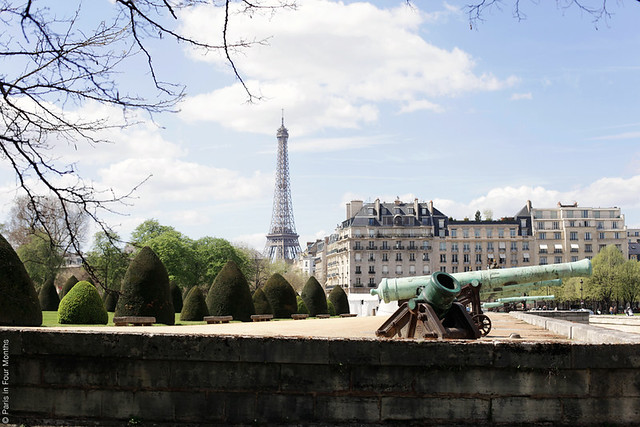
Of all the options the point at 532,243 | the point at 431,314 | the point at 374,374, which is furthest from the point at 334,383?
the point at 532,243

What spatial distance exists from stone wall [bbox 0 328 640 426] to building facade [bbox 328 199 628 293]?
87.6m

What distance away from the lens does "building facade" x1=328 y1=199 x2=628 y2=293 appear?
9481cm

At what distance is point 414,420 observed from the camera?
625 centimetres

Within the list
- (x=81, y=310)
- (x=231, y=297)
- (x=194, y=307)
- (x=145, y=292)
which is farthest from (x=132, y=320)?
(x=194, y=307)

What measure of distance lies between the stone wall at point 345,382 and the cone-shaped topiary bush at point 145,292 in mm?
18838

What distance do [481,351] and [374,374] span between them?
103 centimetres

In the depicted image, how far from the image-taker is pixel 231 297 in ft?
98.7

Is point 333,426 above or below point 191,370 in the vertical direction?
below

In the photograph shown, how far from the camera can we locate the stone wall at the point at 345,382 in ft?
20.5

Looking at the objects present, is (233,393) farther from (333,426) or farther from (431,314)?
(431,314)

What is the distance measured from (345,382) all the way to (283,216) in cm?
13971

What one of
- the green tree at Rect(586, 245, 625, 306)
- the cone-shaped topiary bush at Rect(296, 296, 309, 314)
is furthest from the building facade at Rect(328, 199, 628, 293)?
the cone-shaped topiary bush at Rect(296, 296, 309, 314)

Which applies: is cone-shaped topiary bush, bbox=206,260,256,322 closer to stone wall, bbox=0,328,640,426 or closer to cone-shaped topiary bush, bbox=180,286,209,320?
cone-shaped topiary bush, bbox=180,286,209,320

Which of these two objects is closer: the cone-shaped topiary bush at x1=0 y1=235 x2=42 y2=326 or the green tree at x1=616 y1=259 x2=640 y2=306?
the cone-shaped topiary bush at x1=0 y1=235 x2=42 y2=326
